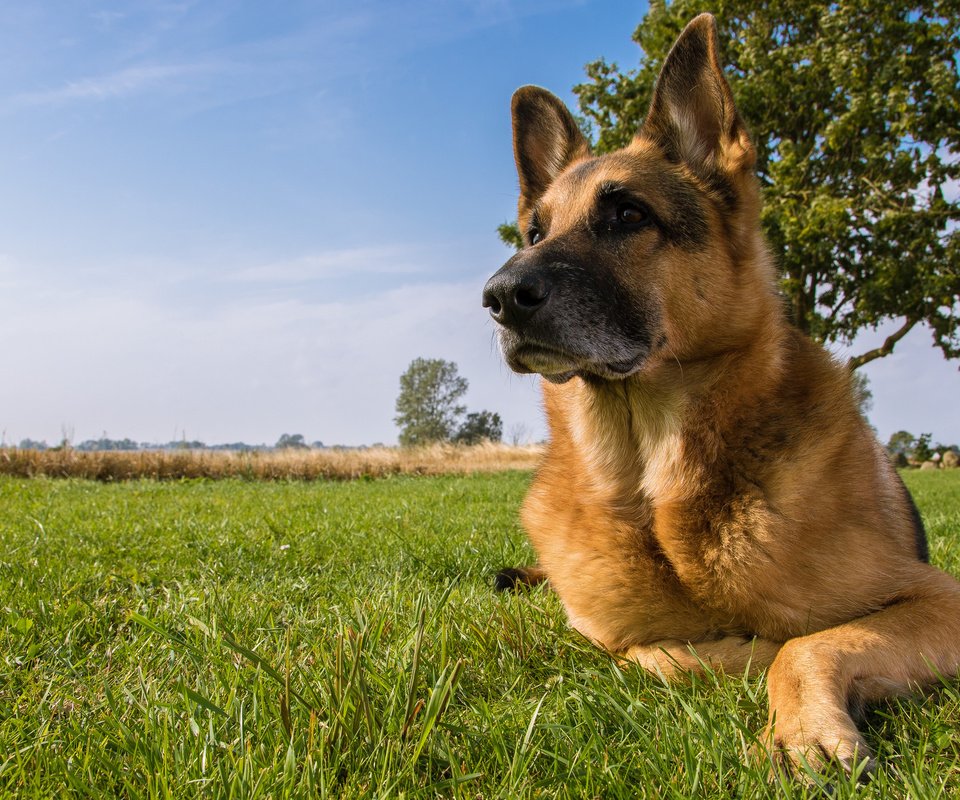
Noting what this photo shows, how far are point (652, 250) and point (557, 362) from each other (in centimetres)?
70

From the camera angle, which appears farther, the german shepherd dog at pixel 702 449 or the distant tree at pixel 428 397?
the distant tree at pixel 428 397

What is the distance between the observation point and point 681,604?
106 inches

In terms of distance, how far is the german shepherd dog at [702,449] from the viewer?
2.55 meters

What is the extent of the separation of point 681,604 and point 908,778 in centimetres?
97

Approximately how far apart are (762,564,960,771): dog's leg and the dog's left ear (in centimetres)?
204

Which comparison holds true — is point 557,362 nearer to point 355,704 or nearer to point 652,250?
point 652,250

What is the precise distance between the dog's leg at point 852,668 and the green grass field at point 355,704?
8 cm

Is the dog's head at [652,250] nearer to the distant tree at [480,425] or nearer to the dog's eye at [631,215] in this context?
the dog's eye at [631,215]

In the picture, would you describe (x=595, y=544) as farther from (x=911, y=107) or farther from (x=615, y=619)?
(x=911, y=107)

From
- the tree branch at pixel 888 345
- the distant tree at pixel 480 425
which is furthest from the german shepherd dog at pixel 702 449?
the distant tree at pixel 480 425

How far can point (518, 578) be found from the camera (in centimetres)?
415

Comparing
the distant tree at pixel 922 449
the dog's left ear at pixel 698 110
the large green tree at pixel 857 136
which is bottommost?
the distant tree at pixel 922 449

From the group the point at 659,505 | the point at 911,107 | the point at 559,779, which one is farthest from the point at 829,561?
the point at 911,107

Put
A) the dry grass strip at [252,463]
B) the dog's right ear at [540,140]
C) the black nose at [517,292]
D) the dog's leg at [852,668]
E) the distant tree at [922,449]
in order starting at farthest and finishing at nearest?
the distant tree at [922,449], the dry grass strip at [252,463], the dog's right ear at [540,140], the black nose at [517,292], the dog's leg at [852,668]
